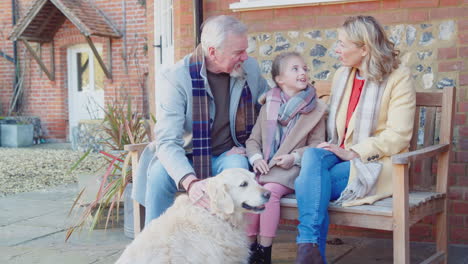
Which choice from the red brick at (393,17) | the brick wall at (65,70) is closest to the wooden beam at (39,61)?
the brick wall at (65,70)

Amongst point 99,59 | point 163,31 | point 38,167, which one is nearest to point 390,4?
point 163,31

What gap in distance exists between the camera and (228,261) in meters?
2.70

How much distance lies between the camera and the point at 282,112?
3309 mm

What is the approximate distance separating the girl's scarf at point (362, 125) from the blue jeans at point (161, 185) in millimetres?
604

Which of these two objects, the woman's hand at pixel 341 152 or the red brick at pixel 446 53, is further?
the red brick at pixel 446 53

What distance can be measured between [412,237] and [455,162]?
66 cm

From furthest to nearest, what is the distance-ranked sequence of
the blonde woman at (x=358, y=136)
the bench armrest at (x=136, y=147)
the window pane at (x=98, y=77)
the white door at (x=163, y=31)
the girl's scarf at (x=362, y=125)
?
the window pane at (x=98, y=77)
the white door at (x=163, y=31)
the bench armrest at (x=136, y=147)
the girl's scarf at (x=362, y=125)
the blonde woman at (x=358, y=136)

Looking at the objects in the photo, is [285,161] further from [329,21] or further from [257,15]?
[257,15]

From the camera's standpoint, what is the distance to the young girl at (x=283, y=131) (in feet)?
10.3

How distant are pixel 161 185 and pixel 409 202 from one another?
4.58 ft

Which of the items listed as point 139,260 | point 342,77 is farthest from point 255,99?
point 139,260

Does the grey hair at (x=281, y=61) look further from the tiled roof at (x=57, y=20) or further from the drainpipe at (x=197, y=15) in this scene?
the tiled roof at (x=57, y=20)

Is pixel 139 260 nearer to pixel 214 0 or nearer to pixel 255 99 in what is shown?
pixel 255 99

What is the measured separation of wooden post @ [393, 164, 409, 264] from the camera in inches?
107
